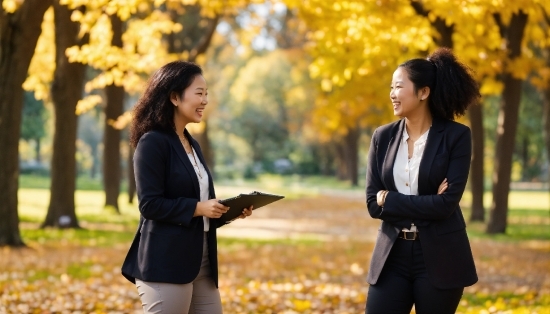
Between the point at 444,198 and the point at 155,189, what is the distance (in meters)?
1.58

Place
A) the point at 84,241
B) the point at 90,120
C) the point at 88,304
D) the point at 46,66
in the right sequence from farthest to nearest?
the point at 90,120 < the point at 46,66 < the point at 84,241 < the point at 88,304

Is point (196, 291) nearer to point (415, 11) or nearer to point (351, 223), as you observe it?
point (415, 11)

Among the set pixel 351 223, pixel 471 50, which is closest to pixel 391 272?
pixel 471 50

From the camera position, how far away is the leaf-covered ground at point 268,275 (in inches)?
359

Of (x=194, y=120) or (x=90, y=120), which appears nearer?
(x=194, y=120)

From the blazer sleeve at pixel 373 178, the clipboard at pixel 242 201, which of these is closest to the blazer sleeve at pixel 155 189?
the clipboard at pixel 242 201

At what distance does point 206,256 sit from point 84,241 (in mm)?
12530

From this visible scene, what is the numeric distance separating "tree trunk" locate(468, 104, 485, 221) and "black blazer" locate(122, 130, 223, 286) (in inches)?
720

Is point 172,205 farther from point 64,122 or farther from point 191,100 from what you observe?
point 64,122

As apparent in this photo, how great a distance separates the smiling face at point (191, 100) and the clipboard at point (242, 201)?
0.49 meters

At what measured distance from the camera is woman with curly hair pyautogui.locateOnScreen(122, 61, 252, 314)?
4.50m

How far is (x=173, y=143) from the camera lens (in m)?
4.63

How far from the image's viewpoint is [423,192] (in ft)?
15.4

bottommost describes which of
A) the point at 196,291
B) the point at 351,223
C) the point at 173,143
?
the point at 351,223
